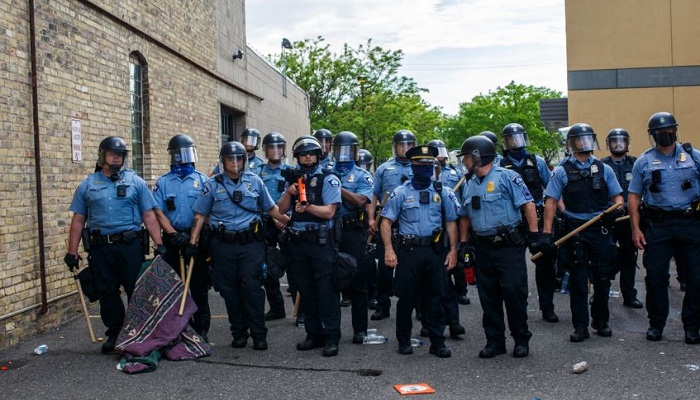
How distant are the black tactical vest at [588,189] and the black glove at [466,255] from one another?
1.36 metres

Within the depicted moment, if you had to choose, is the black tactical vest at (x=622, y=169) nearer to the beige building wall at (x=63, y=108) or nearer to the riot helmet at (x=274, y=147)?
the riot helmet at (x=274, y=147)

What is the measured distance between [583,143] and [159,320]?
4.46 m

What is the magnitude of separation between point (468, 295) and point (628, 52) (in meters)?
16.0

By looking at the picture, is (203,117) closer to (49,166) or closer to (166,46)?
(166,46)

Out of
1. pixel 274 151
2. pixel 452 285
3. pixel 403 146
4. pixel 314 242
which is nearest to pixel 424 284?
pixel 452 285

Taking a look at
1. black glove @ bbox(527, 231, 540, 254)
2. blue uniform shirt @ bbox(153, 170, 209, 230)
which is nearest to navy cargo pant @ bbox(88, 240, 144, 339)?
blue uniform shirt @ bbox(153, 170, 209, 230)

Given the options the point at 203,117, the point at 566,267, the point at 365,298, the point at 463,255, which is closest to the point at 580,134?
the point at 566,267

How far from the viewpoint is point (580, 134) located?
6977 mm

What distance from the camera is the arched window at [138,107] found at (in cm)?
1045

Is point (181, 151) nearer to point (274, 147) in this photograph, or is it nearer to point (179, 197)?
point (179, 197)

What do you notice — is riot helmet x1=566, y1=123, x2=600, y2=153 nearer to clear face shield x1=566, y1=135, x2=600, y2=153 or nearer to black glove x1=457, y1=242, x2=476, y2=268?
clear face shield x1=566, y1=135, x2=600, y2=153

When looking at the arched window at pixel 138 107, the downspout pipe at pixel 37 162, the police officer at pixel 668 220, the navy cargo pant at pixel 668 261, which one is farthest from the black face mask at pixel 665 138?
the arched window at pixel 138 107

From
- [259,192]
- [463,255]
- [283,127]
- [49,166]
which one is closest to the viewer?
[463,255]

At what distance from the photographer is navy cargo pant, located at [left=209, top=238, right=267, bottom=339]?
6.66 metres
